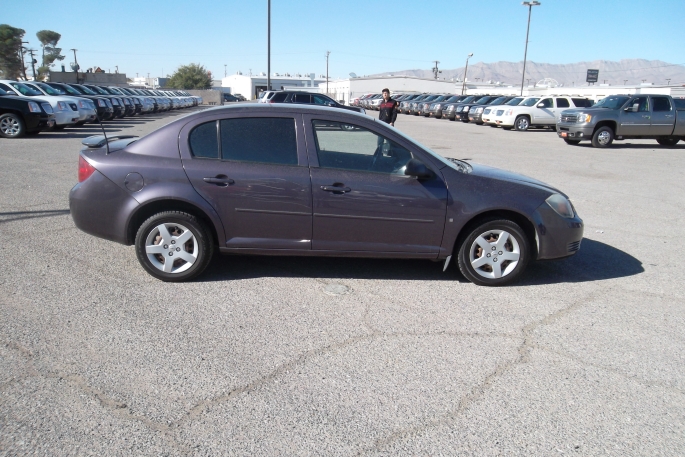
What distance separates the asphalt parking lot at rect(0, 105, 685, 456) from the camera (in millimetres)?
2832

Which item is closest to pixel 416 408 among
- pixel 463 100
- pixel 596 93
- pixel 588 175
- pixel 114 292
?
pixel 114 292

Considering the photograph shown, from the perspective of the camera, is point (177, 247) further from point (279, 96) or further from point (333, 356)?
point (279, 96)

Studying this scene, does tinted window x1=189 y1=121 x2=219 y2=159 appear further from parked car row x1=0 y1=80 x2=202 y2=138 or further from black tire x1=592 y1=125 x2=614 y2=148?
black tire x1=592 y1=125 x2=614 y2=148

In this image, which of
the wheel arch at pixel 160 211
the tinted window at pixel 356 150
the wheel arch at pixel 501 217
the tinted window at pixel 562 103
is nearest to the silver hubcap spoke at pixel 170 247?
the wheel arch at pixel 160 211

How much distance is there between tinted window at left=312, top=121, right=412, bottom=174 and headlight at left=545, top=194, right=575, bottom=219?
1418 mm

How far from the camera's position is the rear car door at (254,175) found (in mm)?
4750

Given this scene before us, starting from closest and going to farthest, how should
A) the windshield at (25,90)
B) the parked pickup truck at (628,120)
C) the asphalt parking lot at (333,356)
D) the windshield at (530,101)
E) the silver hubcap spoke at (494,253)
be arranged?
1. the asphalt parking lot at (333,356)
2. the silver hubcap spoke at (494,253)
3. the parked pickup truck at (628,120)
4. the windshield at (25,90)
5. the windshield at (530,101)

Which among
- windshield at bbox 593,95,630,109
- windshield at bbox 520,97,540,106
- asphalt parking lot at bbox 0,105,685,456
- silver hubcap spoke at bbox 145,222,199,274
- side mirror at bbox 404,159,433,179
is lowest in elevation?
asphalt parking lot at bbox 0,105,685,456

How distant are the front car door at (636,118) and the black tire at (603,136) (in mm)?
280

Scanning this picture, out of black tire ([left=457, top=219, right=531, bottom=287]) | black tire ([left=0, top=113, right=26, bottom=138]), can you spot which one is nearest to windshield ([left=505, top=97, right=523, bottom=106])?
black tire ([left=0, top=113, right=26, bottom=138])

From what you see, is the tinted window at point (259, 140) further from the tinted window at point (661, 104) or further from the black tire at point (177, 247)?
the tinted window at point (661, 104)

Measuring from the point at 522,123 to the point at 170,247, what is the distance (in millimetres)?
25743

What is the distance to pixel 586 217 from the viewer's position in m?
7.99

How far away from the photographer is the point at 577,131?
18.8 meters
